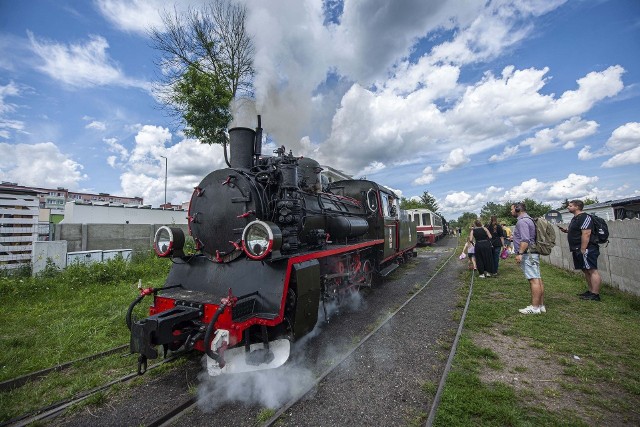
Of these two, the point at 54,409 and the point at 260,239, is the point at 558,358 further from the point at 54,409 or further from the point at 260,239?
the point at 54,409

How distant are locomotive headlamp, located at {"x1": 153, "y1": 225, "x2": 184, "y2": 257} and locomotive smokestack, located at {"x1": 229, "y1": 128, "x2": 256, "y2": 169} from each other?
1257 millimetres

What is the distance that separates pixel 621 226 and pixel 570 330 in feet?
10.9

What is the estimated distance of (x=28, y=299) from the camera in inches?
258

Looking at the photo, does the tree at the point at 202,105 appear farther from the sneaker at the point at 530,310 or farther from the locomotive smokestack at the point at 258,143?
the sneaker at the point at 530,310

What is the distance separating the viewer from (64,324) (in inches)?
203

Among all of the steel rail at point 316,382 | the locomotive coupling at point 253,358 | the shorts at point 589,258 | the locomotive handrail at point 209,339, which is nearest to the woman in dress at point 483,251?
the shorts at point 589,258

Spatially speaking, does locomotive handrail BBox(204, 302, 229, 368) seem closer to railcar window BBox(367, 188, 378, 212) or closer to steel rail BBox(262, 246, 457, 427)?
steel rail BBox(262, 246, 457, 427)

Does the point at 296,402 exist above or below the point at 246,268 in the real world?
below

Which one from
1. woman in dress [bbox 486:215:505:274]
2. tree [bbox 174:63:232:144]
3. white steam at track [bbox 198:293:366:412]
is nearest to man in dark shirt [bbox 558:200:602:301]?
woman in dress [bbox 486:215:505:274]

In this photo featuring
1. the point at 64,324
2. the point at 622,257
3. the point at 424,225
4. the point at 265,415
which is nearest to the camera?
the point at 265,415

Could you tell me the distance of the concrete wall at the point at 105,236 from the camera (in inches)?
384

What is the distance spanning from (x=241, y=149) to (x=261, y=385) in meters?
3.11

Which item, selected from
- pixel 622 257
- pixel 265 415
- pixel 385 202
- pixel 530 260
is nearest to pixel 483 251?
pixel 622 257

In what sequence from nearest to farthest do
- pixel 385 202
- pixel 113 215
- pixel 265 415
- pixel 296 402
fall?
pixel 265 415 < pixel 296 402 < pixel 385 202 < pixel 113 215
